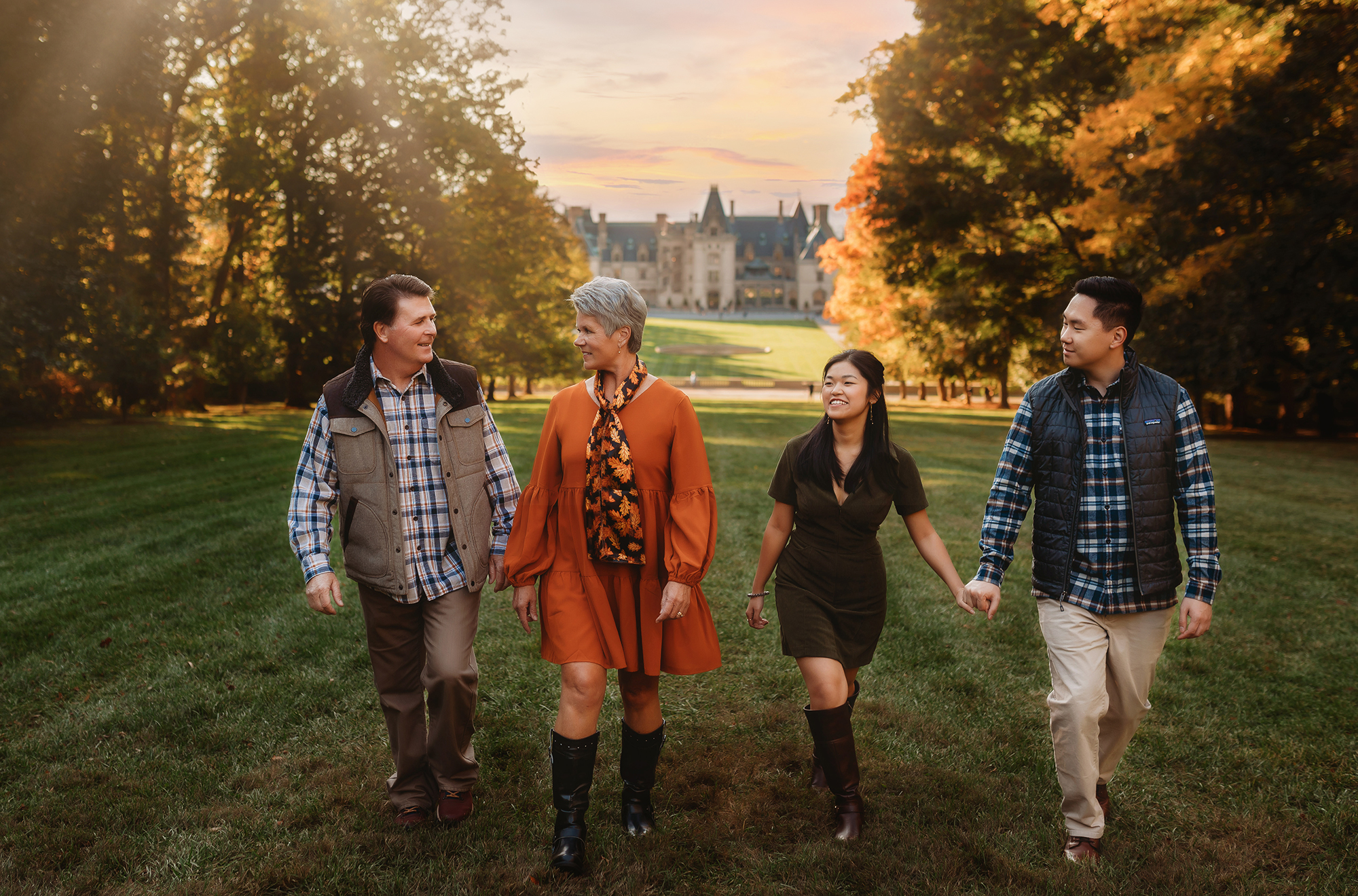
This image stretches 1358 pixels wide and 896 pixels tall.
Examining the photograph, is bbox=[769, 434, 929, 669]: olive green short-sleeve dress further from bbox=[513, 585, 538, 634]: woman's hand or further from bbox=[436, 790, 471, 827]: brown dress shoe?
bbox=[436, 790, 471, 827]: brown dress shoe

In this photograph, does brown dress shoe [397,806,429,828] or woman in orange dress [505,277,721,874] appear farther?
brown dress shoe [397,806,429,828]

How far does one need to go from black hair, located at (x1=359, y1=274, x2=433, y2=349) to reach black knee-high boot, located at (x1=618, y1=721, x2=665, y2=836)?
1.93 meters

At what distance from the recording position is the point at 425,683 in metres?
3.60

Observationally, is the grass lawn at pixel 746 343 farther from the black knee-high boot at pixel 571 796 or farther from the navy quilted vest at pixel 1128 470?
the black knee-high boot at pixel 571 796

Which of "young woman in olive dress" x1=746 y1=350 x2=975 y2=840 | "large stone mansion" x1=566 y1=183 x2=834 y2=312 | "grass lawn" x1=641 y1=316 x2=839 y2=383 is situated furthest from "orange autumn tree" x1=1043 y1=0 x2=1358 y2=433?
"large stone mansion" x1=566 y1=183 x2=834 y2=312

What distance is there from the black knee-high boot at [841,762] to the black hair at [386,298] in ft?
7.75

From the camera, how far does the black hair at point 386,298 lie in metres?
3.40

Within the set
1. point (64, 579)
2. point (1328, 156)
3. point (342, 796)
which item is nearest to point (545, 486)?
point (342, 796)

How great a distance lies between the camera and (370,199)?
78.8 ft

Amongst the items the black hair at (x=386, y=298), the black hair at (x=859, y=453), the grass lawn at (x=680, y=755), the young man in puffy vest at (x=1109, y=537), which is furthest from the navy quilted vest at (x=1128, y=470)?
the black hair at (x=386, y=298)

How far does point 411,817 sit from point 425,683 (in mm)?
561

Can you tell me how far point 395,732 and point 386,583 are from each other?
673 mm

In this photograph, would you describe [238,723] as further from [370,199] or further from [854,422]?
[370,199]

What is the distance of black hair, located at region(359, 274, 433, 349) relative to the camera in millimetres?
3396
